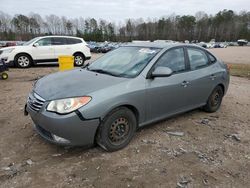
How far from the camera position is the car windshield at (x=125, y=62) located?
12.7ft

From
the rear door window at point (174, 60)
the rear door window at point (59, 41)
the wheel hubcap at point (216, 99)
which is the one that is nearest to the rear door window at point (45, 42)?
the rear door window at point (59, 41)

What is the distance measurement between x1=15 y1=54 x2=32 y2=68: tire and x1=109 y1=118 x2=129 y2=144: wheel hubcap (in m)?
9.89

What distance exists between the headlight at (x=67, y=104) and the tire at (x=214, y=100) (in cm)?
322

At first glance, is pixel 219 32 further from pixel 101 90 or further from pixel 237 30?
pixel 101 90

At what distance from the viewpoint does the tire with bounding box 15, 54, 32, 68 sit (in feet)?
38.4

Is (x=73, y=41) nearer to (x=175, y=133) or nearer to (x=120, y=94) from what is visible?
(x=175, y=133)

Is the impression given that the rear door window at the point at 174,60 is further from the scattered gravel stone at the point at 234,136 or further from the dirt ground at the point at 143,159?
the scattered gravel stone at the point at 234,136

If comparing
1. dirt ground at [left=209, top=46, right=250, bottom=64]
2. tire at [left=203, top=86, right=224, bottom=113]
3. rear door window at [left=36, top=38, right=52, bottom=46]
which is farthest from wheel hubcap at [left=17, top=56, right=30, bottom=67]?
dirt ground at [left=209, top=46, right=250, bottom=64]

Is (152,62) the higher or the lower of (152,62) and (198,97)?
the higher

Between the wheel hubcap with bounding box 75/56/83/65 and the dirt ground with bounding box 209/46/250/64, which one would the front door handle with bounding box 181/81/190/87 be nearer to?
the wheel hubcap with bounding box 75/56/83/65

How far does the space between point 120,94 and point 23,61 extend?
9991 millimetres

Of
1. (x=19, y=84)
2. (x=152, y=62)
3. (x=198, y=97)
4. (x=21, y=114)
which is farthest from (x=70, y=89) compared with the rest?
(x=19, y=84)

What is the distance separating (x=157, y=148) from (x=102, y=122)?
1.06 metres

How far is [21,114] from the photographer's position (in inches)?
196
